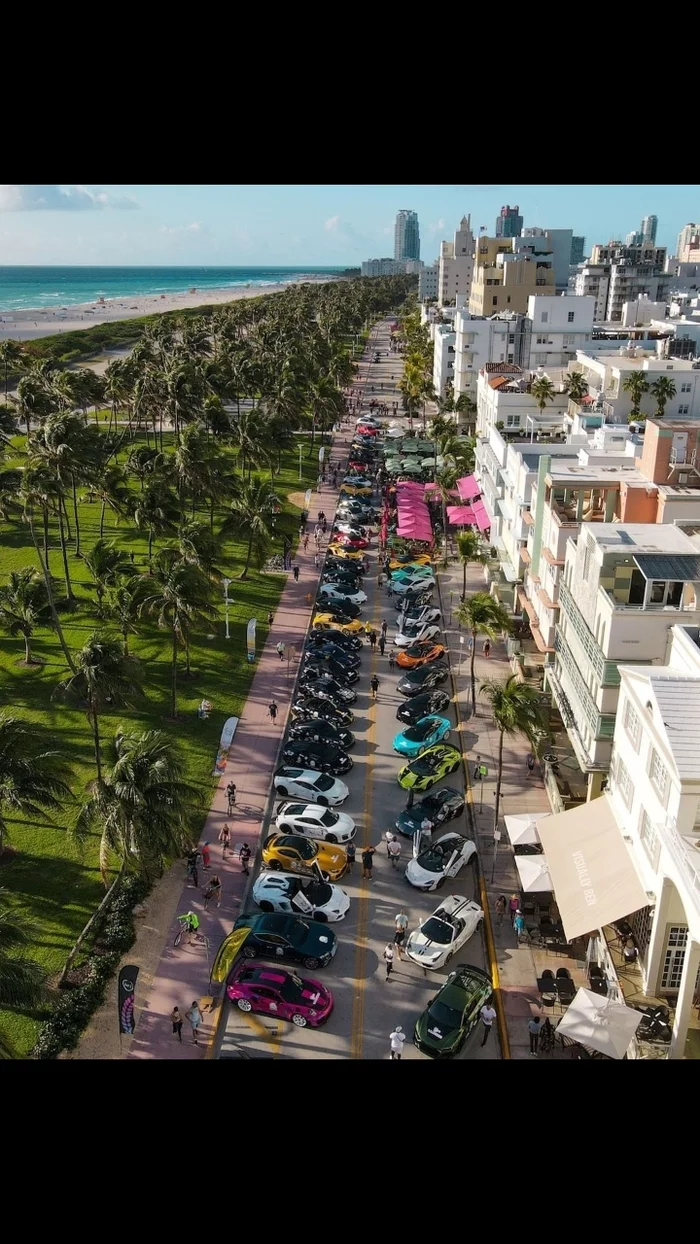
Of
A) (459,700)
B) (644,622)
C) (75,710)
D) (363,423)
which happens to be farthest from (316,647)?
(363,423)

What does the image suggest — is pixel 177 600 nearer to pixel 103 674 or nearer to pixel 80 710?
pixel 80 710

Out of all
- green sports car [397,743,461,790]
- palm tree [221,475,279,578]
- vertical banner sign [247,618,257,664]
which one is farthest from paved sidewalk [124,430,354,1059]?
green sports car [397,743,461,790]

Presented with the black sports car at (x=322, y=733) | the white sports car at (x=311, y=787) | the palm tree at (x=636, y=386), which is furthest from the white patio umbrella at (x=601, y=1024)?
the palm tree at (x=636, y=386)

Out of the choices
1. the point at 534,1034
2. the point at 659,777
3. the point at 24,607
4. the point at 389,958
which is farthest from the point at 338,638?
the point at 534,1034

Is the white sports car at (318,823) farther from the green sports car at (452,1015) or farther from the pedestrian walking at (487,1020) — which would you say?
the pedestrian walking at (487,1020)
